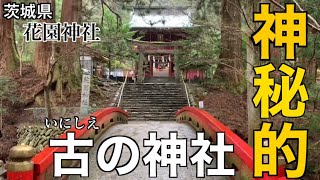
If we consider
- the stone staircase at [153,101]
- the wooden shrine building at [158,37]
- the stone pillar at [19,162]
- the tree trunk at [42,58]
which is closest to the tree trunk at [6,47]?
the tree trunk at [42,58]

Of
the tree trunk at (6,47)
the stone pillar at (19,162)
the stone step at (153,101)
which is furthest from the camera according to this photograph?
the stone step at (153,101)

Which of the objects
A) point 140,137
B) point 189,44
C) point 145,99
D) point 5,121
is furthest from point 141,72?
point 140,137

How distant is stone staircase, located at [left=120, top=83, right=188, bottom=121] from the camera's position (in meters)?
17.8

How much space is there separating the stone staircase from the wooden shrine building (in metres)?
2.26

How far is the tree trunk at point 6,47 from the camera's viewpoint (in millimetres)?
14281

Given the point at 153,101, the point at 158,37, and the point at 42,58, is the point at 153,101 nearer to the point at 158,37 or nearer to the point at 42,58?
the point at 42,58

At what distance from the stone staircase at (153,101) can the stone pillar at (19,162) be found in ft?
45.4

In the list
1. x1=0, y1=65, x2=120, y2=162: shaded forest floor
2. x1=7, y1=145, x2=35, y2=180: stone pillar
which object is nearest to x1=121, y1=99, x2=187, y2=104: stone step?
x1=0, y1=65, x2=120, y2=162: shaded forest floor

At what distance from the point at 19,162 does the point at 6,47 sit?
481 inches

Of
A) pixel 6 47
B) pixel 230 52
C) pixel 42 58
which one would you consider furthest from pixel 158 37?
pixel 6 47

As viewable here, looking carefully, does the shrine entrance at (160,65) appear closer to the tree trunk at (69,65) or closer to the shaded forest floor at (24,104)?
the shaded forest floor at (24,104)

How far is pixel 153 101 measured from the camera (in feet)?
65.3

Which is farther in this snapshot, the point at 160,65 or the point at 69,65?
the point at 160,65

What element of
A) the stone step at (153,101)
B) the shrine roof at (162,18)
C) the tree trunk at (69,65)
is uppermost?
the shrine roof at (162,18)
